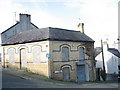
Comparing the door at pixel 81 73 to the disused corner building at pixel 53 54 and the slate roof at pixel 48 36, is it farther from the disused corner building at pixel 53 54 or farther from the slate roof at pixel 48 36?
the slate roof at pixel 48 36

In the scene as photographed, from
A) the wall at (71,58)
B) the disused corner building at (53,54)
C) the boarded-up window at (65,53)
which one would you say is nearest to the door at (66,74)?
the disused corner building at (53,54)

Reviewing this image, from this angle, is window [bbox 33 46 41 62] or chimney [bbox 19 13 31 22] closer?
window [bbox 33 46 41 62]

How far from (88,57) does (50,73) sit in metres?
7.72

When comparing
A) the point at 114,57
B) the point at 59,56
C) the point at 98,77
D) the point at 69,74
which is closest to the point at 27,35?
the point at 59,56

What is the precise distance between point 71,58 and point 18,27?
37.8 ft

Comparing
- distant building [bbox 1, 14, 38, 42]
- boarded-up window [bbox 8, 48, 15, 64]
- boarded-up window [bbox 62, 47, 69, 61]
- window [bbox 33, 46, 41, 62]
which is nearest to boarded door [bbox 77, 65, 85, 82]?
boarded-up window [bbox 62, 47, 69, 61]

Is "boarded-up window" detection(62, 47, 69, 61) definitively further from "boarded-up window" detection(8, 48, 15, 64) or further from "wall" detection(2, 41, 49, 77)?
"boarded-up window" detection(8, 48, 15, 64)

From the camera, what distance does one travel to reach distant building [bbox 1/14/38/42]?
27.4 meters

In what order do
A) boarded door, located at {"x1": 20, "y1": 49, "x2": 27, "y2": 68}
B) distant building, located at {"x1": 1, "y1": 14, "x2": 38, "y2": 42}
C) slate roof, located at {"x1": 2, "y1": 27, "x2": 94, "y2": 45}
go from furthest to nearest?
distant building, located at {"x1": 1, "y1": 14, "x2": 38, "y2": 42} < boarded door, located at {"x1": 20, "y1": 49, "x2": 27, "y2": 68} < slate roof, located at {"x1": 2, "y1": 27, "x2": 94, "y2": 45}

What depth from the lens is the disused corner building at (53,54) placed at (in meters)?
21.0

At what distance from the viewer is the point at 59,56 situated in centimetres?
2162

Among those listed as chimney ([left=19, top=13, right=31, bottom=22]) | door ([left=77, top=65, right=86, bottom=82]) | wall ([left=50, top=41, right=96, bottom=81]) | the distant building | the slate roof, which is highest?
chimney ([left=19, top=13, right=31, bottom=22])

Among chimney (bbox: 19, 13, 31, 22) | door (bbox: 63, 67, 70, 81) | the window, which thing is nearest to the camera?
the window

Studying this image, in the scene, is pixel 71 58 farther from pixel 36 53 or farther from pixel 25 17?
pixel 25 17
